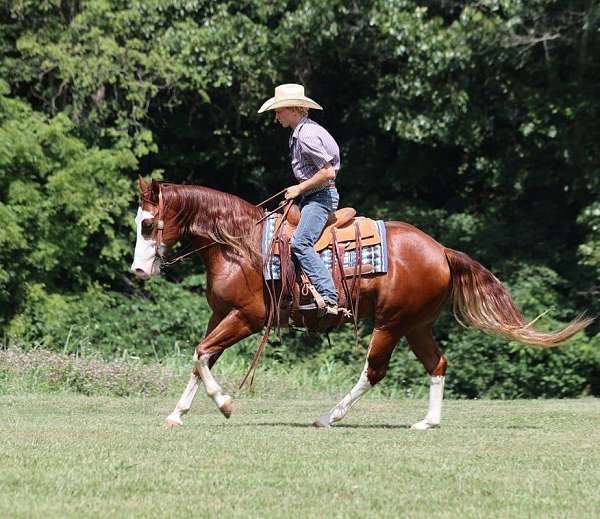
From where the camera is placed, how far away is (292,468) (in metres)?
8.26

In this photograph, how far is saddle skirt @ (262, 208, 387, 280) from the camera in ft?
36.4

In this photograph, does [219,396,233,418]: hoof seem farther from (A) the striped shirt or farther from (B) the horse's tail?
(B) the horse's tail

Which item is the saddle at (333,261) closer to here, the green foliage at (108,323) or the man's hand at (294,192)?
the man's hand at (294,192)

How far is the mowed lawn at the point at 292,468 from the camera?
7.14m

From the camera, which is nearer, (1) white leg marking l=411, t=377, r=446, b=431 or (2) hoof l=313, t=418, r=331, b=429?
(2) hoof l=313, t=418, r=331, b=429

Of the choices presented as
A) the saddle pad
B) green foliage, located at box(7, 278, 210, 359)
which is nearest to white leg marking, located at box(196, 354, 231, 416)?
the saddle pad

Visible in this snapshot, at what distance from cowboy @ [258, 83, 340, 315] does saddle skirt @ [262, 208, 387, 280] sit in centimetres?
14

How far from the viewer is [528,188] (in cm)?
2400

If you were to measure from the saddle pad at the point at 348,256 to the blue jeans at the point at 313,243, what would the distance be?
0.20 meters

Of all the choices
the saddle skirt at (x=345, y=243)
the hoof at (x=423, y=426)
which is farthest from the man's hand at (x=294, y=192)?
the hoof at (x=423, y=426)

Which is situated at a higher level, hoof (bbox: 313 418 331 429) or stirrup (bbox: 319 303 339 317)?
stirrup (bbox: 319 303 339 317)

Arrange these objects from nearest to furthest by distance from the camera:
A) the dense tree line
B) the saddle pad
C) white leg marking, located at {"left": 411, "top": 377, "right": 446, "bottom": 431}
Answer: the saddle pad < white leg marking, located at {"left": 411, "top": 377, "right": 446, "bottom": 431} < the dense tree line

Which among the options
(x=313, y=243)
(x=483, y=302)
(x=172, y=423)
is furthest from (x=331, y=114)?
(x=172, y=423)

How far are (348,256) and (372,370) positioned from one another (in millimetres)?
1059
